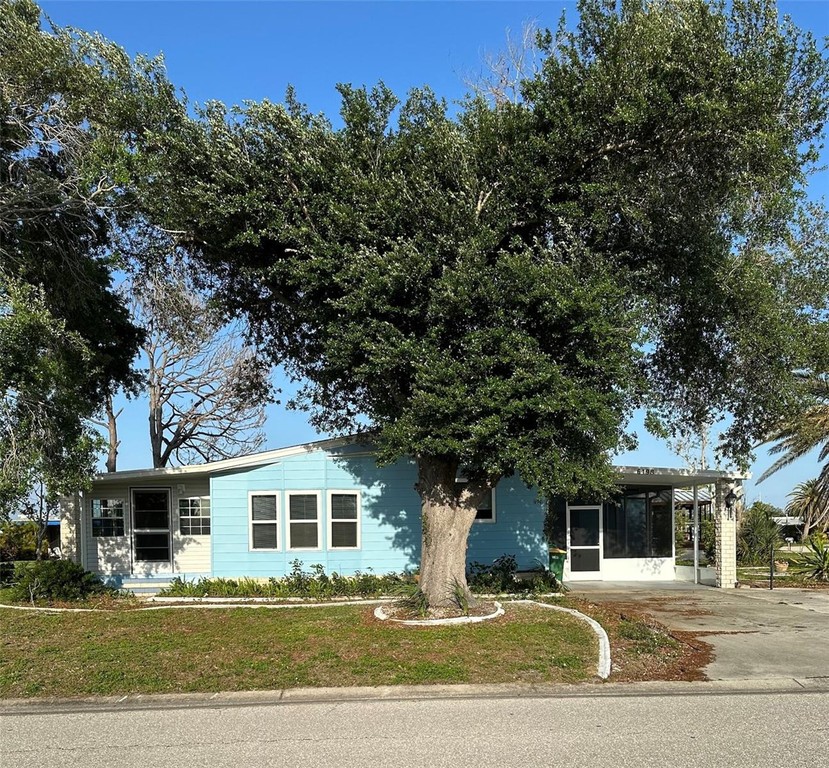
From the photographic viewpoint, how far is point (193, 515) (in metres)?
17.8

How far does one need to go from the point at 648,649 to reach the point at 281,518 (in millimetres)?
8958

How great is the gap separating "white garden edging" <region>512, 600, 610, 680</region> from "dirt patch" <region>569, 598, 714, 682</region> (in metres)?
0.09

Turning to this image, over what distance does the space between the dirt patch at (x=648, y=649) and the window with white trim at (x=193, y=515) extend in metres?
9.90

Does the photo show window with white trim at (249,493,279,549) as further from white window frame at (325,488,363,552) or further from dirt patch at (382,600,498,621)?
dirt patch at (382,600,498,621)

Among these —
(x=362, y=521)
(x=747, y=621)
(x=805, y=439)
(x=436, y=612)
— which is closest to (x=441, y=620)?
(x=436, y=612)

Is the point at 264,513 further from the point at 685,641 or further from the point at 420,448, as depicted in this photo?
the point at 685,641

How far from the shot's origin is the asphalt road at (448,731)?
18.1 ft

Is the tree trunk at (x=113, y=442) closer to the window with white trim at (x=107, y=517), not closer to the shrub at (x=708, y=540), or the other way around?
the window with white trim at (x=107, y=517)

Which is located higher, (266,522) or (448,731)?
(266,522)

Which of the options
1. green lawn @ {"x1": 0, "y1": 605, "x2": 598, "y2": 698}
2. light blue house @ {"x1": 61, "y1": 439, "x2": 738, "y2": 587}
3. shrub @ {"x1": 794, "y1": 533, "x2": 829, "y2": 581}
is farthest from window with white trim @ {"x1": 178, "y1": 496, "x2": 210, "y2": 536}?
shrub @ {"x1": 794, "y1": 533, "x2": 829, "y2": 581}

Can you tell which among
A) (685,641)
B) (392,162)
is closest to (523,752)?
(685,641)

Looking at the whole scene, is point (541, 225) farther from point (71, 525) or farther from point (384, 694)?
point (71, 525)

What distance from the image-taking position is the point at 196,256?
12547 millimetres

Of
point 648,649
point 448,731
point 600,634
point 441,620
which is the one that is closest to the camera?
point 448,731
